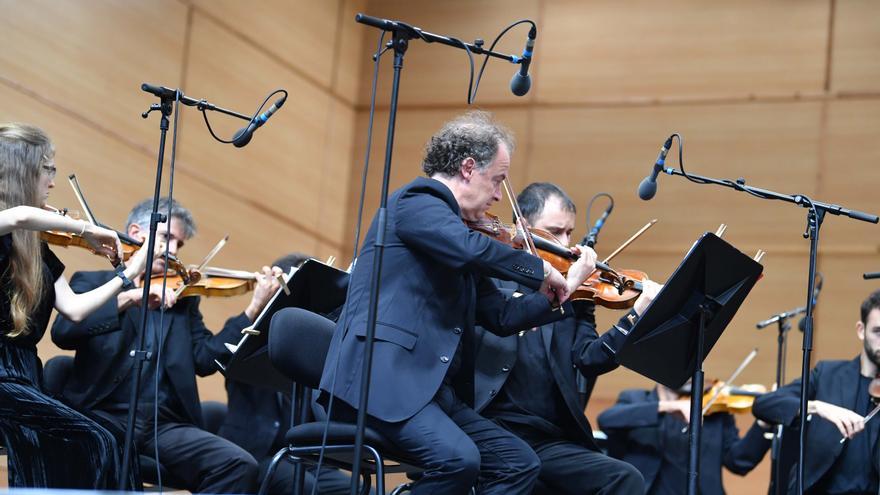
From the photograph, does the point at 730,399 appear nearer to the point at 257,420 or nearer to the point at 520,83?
the point at 257,420

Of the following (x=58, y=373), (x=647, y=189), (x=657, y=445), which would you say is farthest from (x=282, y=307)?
(x=657, y=445)

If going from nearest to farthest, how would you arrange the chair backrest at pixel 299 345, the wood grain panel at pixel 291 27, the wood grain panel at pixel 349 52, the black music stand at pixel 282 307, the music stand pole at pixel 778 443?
the chair backrest at pixel 299 345, the black music stand at pixel 282 307, the music stand pole at pixel 778 443, the wood grain panel at pixel 291 27, the wood grain panel at pixel 349 52

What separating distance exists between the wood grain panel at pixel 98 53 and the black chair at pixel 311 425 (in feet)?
9.84

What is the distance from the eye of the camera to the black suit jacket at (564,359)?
3.61 meters

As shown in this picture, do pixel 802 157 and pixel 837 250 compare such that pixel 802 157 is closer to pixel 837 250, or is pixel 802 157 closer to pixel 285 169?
pixel 837 250

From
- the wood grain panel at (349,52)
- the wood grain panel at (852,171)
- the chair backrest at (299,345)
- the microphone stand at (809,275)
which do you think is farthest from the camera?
the wood grain panel at (349,52)

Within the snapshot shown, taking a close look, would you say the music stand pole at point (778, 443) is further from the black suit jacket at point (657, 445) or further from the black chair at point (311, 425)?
the black chair at point (311, 425)

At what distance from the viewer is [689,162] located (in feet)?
23.4

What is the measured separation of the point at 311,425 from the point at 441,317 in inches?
17.5

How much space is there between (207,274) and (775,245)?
3.70 m

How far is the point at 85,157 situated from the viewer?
5.90 m

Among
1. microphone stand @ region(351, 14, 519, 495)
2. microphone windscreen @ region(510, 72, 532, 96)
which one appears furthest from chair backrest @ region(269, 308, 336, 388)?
microphone windscreen @ region(510, 72, 532, 96)

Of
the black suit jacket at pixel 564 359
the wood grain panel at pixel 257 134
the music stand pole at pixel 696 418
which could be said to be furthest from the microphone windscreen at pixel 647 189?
the wood grain panel at pixel 257 134

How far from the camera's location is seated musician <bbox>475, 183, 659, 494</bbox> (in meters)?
3.57
